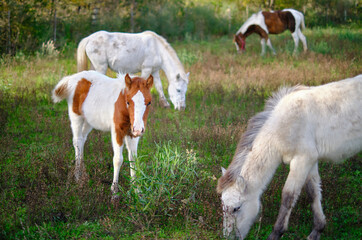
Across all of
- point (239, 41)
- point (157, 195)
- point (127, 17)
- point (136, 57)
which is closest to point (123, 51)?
point (136, 57)

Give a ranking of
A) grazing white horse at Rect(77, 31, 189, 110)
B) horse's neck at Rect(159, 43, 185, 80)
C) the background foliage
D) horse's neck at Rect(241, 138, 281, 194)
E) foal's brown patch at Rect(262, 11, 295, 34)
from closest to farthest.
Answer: horse's neck at Rect(241, 138, 281, 194) < grazing white horse at Rect(77, 31, 189, 110) < horse's neck at Rect(159, 43, 185, 80) < the background foliage < foal's brown patch at Rect(262, 11, 295, 34)

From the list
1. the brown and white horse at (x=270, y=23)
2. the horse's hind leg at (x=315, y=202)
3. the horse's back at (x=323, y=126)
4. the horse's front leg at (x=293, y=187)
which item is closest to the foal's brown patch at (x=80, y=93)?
the horse's back at (x=323, y=126)

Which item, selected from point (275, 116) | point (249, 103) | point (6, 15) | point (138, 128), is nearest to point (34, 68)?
point (6, 15)

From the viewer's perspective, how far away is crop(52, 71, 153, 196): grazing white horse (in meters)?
4.38

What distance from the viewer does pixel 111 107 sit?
494 centimetres

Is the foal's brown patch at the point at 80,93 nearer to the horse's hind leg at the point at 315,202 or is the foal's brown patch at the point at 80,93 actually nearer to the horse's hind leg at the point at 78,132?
the horse's hind leg at the point at 78,132

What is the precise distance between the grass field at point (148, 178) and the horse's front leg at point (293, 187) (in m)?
0.28

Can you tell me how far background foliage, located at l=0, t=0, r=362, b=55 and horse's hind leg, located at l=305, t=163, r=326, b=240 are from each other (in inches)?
452

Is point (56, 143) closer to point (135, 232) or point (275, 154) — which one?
point (135, 232)

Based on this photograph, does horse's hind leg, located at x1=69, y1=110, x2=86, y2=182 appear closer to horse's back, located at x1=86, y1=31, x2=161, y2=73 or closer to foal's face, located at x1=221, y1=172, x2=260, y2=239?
foal's face, located at x1=221, y1=172, x2=260, y2=239

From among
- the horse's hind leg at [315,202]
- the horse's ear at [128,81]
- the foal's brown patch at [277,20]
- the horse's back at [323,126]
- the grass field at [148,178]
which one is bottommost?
the grass field at [148,178]

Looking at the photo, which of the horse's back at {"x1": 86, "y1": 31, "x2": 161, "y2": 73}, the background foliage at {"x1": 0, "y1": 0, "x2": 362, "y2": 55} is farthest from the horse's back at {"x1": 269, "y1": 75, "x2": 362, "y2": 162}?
the background foliage at {"x1": 0, "y1": 0, "x2": 362, "y2": 55}

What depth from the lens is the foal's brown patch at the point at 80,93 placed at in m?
5.37

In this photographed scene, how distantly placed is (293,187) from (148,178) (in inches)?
61.7
